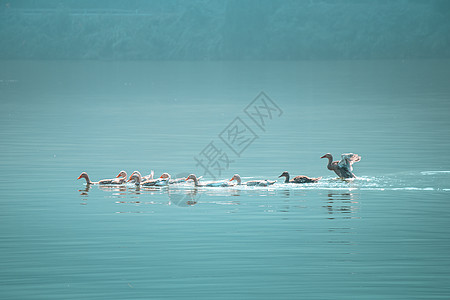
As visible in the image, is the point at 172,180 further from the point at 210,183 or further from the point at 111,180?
the point at 111,180

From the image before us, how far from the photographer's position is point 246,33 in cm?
18662

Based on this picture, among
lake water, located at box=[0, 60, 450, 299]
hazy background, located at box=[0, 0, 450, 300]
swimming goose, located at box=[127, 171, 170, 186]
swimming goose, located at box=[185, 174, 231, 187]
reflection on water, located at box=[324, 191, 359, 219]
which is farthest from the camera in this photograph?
swimming goose, located at box=[127, 171, 170, 186]

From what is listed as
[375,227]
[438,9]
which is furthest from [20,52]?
[375,227]

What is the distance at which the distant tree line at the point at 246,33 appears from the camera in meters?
184

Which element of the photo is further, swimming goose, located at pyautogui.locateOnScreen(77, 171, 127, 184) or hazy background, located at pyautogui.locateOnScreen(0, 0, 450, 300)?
swimming goose, located at pyautogui.locateOnScreen(77, 171, 127, 184)

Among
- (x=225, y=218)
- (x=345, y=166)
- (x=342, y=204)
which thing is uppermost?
(x=345, y=166)

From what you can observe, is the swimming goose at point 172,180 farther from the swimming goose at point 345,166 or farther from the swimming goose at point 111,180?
the swimming goose at point 345,166

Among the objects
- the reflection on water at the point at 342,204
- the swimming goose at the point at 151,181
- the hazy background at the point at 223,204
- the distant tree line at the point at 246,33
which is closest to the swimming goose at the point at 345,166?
the hazy background at the point at 223,204

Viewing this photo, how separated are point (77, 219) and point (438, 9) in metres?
178

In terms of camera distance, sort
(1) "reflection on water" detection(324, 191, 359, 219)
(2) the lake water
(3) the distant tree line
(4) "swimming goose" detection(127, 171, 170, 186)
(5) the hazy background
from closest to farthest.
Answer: (2) the lake water → (5) the hazy background → (1) "reflection on water" detection(324, 191, 359, 219) → (4) "swimming goose" detection(127, 171, 170, 186) → (3) the distant tree line

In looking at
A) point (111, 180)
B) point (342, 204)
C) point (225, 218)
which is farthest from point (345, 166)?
point (111, 180)

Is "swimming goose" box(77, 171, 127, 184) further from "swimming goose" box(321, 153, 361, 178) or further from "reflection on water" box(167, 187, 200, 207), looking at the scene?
"swimming goose" box(321, 153, 361, 178)

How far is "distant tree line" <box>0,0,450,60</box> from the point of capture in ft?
605

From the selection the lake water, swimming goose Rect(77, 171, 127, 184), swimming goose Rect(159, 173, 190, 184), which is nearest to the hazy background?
the lake water
